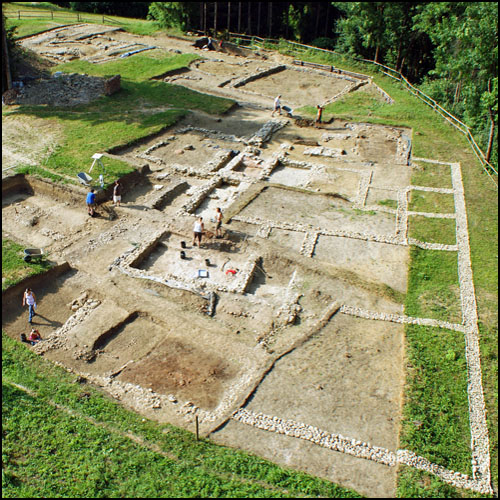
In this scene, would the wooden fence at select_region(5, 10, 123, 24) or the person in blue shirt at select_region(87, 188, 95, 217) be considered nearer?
the person in blue shirt at select_region(87, 188, 95, 217)

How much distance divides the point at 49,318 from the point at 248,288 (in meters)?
6.55

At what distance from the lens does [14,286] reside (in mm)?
16844

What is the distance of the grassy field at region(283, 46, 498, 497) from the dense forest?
9.62 feet

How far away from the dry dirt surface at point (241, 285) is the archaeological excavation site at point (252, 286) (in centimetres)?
6

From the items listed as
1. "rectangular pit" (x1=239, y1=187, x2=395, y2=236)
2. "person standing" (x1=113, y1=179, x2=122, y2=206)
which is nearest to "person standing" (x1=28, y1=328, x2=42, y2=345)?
"person standing" (x1=113, y1=179, x2=122, y2=206)

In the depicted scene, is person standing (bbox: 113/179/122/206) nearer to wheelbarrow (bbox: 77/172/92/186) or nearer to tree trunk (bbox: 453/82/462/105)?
wheelbarrow (bbox: 77/172/92/186)

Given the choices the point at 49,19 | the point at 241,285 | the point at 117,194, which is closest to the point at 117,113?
the point at 117,194

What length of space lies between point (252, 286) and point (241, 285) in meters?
0.65

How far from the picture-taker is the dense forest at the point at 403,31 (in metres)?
28.2

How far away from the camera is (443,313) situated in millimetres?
16500

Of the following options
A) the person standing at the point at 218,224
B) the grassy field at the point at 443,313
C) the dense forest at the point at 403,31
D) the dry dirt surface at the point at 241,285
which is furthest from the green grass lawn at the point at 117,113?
the dense forest at the point at 403,31

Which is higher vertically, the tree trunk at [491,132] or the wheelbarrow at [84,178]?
the tree trunk at [491,132]

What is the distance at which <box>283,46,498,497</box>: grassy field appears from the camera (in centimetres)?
1202

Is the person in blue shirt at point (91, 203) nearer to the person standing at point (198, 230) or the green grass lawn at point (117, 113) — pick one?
the green grass lawn at point (117, 113)
